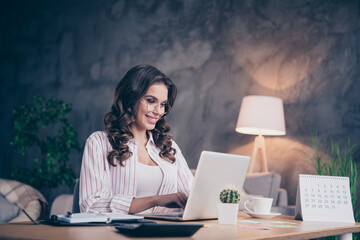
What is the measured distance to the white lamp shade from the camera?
11.9 ft

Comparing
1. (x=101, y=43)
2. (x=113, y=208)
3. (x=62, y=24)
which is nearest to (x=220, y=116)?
(x=101, y=43)

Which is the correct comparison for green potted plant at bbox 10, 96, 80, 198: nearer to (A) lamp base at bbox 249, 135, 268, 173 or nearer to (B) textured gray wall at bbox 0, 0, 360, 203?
(B) textured gray wall at bbox 0, 0, 360, 203

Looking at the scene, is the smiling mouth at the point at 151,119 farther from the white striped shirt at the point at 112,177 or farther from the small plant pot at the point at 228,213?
the small plant pot at the point at 228,213

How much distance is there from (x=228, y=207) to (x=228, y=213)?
0.02 metres

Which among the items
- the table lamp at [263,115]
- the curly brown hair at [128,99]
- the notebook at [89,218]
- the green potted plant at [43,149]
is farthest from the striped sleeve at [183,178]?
the green potted plant at [43,149]

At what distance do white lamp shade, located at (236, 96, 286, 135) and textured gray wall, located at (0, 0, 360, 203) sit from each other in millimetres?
397

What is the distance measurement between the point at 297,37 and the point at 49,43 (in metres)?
2.78

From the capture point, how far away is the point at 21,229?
1148 mm

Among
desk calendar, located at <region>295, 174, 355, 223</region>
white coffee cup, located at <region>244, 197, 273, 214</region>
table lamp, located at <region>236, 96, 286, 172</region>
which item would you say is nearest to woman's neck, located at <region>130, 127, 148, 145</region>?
white coffee cup, located at <region>244, 197, 273, 214</region>

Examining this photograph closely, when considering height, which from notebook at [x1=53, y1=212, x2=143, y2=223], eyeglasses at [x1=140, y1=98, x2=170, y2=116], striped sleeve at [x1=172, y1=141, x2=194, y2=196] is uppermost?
eyeglasses at [x1=140, y1=98, x2=170, y2=116]

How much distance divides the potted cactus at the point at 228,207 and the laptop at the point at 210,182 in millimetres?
66

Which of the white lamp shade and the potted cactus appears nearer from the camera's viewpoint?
the potted cactus

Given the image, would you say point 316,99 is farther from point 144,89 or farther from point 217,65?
point 144,89

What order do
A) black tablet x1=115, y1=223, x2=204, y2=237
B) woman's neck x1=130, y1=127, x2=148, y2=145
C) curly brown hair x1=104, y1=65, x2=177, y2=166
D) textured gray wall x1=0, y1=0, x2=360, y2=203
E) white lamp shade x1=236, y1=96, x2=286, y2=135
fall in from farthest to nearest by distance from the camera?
textured gray wall x1=0, y1=0, x2=360, y2=203
white lamp shade x1=236, y1=96, x2=286, y2=135
woman's neck x1=130, y1=127, x2=148, y2=145
curly brown hair x1=104, y1=65, x2=177, y2=166
black tablet x1=115, y1=223, x2=204, y2=237
